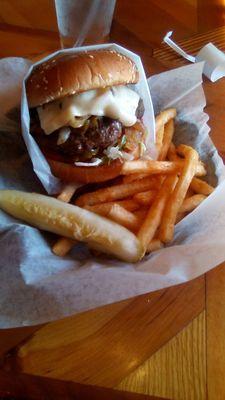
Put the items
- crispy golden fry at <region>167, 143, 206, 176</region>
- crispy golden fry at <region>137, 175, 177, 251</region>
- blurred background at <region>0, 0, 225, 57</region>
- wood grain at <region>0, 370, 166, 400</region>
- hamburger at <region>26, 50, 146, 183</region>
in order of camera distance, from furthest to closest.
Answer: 1. blurred background at <region>0, 0, 225, 57</region>
2. crispy golden fry at <region>167, 143, 206, 176</region>
3. hamburger at <region>26, 50, 146, 183</region>
4. crispy golden fry at <region>137, 175, 177, 251</region>
5. wood grain at <region>0, 370, 166, 400</region>

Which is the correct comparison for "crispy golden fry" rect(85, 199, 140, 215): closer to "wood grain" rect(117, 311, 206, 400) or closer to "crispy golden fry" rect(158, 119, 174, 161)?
"crispy golden fry" rect(158, 119, 174, 161)

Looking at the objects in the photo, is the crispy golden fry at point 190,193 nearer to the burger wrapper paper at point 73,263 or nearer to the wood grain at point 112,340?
the burger wrapper paper at point 73,263

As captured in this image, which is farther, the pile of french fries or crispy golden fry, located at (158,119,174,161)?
crispy golden fry, located at (158,119,174,161)

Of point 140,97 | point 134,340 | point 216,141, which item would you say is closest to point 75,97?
point 140,97

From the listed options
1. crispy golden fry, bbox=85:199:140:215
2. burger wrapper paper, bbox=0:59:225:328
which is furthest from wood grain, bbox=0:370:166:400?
crispy golden fry, bbox=85:199:140:215

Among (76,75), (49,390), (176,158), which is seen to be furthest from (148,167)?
(49,390)

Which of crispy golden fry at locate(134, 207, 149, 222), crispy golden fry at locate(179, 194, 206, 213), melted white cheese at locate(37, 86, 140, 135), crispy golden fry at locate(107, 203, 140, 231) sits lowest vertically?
crispy golden fry at locate(134, 207, 149, 222)
